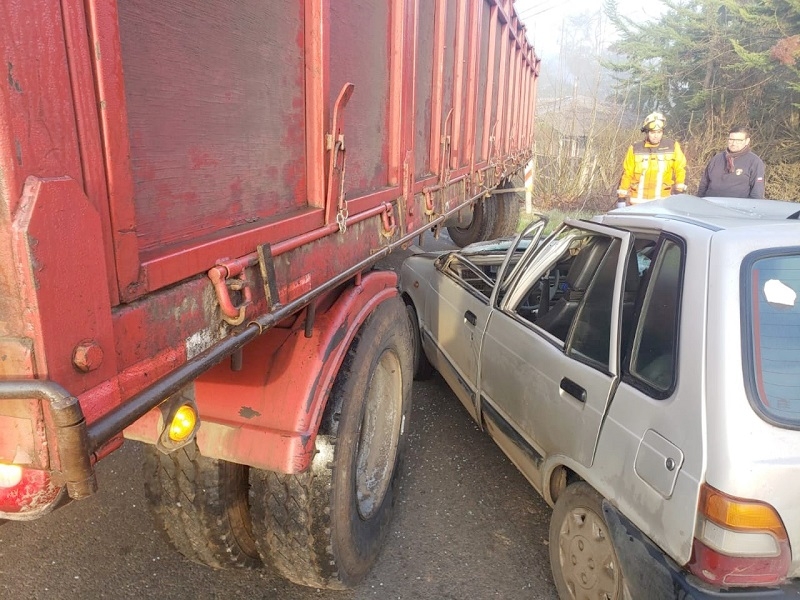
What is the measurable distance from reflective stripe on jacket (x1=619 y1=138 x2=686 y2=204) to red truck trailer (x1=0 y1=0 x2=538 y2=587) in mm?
4250

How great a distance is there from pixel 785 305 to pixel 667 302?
34 centimetres

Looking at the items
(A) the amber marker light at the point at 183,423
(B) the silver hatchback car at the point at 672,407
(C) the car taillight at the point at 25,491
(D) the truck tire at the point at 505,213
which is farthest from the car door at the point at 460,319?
Result: (D) the truck tire at the point at 505,213

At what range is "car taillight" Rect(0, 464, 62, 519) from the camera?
1018 mm

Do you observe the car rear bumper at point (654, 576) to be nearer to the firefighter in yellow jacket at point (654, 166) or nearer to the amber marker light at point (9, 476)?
the amber marker light at point (9, 476)

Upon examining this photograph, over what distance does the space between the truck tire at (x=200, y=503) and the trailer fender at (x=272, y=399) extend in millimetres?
248

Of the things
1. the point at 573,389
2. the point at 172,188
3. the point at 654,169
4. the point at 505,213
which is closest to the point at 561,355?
the point at 573,389

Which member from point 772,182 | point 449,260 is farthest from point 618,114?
point 449,260

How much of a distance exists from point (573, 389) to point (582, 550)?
0.60m

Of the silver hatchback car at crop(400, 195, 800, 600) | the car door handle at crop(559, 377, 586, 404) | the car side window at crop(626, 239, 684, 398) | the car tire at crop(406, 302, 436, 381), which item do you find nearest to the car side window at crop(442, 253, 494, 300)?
the car tire at crop(406, 302, 436, 381)

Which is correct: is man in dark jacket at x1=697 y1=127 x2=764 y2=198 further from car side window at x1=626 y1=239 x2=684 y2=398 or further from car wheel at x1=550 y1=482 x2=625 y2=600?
car wheel at x1=550 y1=482 x2=625 y2=600

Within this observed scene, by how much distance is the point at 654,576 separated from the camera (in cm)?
176

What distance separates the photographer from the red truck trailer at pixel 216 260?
2.97 feet

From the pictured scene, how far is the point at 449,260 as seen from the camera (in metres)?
4.21

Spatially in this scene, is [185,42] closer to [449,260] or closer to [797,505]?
[797,505]
